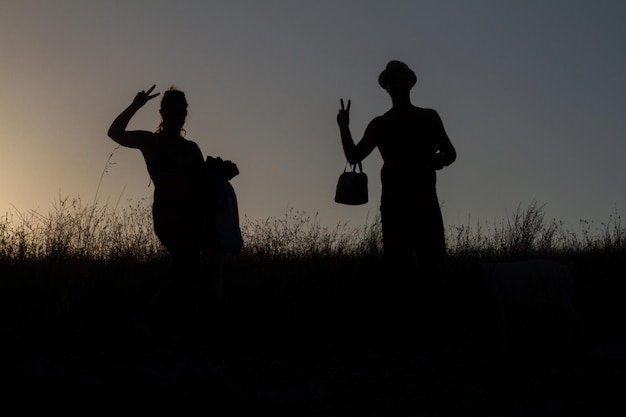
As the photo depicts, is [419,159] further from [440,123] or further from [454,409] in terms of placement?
[454,409]

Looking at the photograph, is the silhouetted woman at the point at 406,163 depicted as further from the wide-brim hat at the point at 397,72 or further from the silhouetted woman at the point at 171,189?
the silhouetted woman at the point at 171,189

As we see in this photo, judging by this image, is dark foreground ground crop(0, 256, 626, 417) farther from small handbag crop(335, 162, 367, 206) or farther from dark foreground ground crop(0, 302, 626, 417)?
small handbag crop(335, 162, 367, 206)

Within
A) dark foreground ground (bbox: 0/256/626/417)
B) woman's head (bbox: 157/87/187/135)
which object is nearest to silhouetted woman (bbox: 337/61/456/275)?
dark foreground ground (bbox: 0/256/626/417)

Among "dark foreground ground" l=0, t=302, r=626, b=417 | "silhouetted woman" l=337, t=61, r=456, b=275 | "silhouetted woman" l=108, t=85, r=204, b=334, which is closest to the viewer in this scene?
"dark foreground ground" l=0, t=302, r=626, b=417

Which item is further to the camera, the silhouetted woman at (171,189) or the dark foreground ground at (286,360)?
the silhouetted woman at (171,189)

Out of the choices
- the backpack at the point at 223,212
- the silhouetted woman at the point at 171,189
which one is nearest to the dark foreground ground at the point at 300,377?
the silhouetted woman at the point at 171,189

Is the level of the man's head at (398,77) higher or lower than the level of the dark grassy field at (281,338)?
higher

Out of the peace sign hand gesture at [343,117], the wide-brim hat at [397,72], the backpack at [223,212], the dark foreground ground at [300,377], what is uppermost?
the wide-brim hat at [397,72]

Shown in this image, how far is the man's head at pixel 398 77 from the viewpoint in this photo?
6.03 m

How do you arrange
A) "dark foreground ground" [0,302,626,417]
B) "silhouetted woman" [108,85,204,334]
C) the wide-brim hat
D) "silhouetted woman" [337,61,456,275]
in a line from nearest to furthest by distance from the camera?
"dark foreground ground" [0,302,626,417] < "silhouetted woman" [108,85,204,334] < "silhouetted woman" [337,61,456,275] < the wide-brim hat

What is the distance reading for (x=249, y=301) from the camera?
6863mm

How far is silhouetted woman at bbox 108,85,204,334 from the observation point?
229 inches

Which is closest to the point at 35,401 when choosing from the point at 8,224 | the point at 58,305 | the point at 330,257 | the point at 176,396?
the point at 176,396

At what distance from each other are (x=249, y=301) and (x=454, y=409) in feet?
9.76
